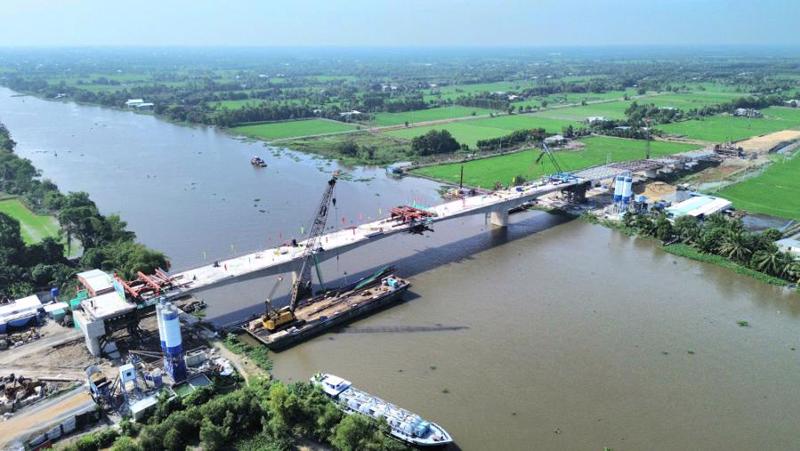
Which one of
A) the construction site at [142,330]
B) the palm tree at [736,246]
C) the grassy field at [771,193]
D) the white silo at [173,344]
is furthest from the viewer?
the grassy field at [771,193]

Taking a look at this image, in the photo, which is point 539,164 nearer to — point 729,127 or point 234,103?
point 729,127

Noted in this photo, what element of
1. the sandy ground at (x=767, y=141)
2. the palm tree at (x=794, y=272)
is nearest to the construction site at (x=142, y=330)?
the palm tree at (x=794, y=272)

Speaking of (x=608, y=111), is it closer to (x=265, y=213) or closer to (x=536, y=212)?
(x=536, y=212)

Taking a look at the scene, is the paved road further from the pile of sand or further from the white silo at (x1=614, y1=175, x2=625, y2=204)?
the pile of sand

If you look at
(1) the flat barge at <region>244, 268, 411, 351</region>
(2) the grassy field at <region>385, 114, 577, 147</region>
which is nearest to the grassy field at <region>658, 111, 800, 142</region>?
(2) the grassy field at <region>385, 114, 577, 147</region>

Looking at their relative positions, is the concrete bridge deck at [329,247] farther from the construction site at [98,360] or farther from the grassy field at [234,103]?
the grassy field at [234,103]

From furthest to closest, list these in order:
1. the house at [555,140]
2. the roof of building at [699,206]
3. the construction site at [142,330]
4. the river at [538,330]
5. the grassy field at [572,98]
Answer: the grassy field at [572,98]
the house at [555,140]
the roof of building at [699,206]
the river at [538,330]
the construction site at [142,330]

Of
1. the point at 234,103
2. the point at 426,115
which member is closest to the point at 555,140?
the point at 426,115
